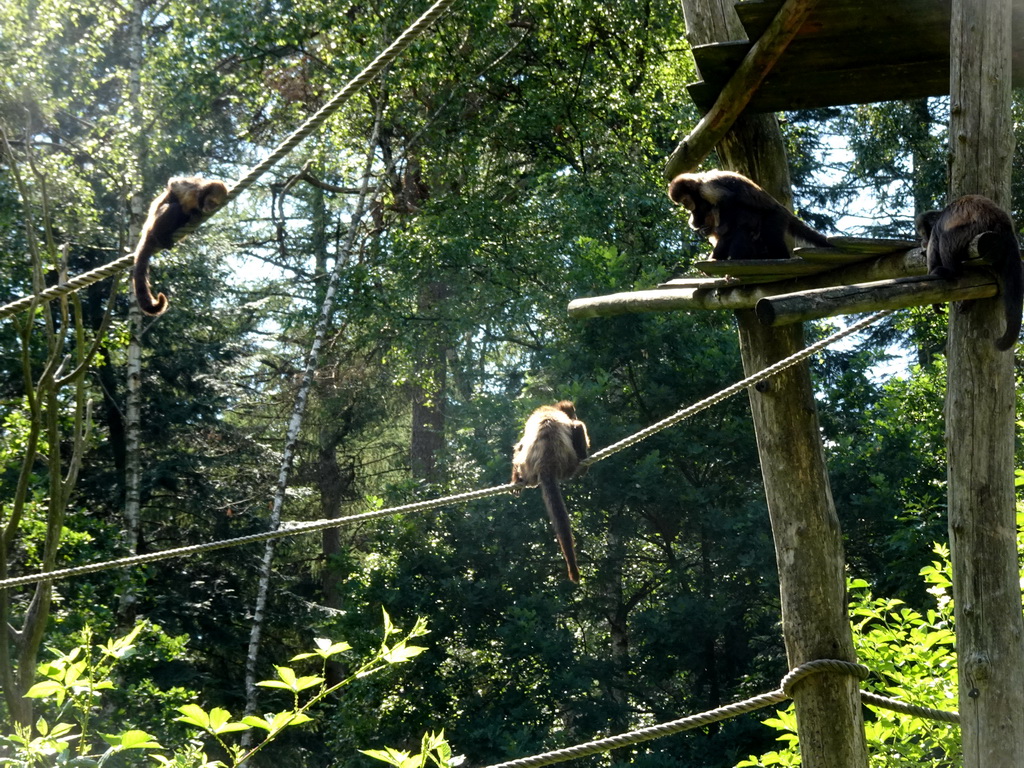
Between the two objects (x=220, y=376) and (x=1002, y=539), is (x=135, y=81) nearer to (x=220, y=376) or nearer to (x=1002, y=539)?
(x=220, y=376)

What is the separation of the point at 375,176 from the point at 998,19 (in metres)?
16.9

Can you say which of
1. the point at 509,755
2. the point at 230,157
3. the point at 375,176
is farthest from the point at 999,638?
the point at 230,157

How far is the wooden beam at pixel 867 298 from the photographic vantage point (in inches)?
139

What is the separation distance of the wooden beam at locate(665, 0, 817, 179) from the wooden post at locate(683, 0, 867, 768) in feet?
2.95

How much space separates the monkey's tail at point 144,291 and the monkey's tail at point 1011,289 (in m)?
4.94

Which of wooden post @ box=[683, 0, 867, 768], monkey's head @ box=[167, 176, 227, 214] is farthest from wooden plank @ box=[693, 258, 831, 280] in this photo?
monkey's head @ box=[167, 176, 227, 214]

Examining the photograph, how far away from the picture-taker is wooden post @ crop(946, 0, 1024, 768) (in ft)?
11.2

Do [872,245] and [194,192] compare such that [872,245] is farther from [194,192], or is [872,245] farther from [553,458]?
[194,192]

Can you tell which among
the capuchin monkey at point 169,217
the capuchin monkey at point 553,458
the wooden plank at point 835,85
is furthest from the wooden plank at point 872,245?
the capuchin monkey at point 169,217

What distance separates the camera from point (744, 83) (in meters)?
4.70

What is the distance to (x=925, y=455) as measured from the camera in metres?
13.6

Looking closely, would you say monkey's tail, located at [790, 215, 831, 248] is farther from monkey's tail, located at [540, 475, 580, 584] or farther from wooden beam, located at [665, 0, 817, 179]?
monkey's tail, located at [540, 475, 580, 584]

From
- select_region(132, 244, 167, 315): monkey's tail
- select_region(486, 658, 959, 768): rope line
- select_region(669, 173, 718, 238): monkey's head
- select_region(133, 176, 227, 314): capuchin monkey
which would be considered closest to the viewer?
select_region(486, 658, 959, 768): rope line

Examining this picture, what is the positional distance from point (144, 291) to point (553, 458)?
2.99m
